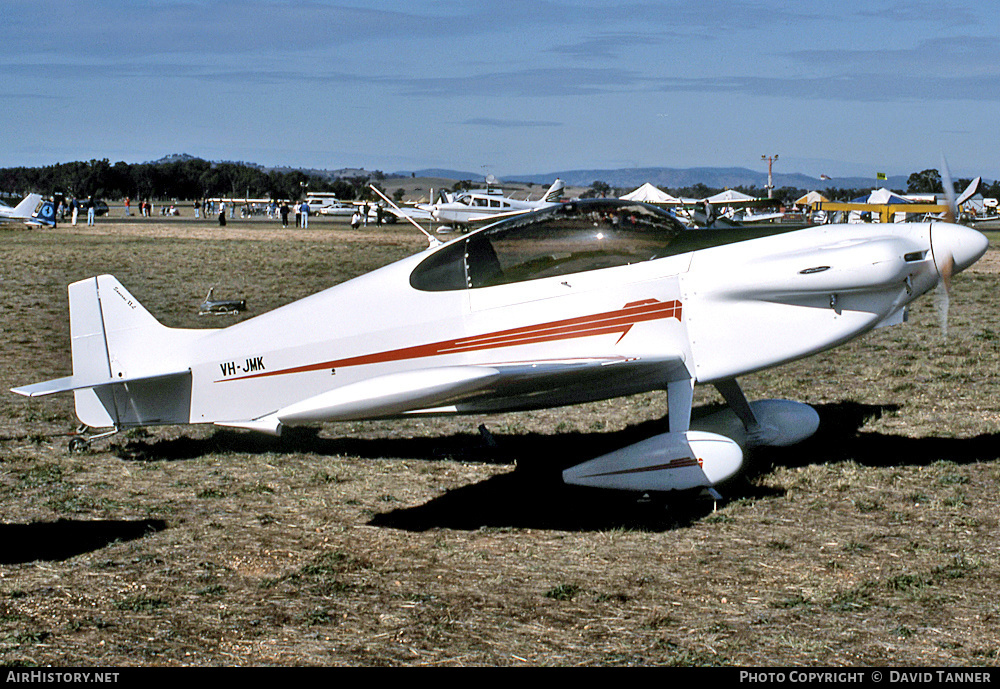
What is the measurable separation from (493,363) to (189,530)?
8.13 ft

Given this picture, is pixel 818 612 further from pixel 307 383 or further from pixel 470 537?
pixel 307 383

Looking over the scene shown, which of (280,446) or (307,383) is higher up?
(307,383)

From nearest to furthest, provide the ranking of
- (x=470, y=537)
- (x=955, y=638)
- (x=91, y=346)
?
1. (x=955, y=638)
2. (x=470, y=537)
3. (x=91, y=346)

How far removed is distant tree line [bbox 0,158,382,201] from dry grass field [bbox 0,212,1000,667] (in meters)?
132

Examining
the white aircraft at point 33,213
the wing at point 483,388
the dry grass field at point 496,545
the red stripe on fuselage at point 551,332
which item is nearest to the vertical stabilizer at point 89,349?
the dry grass field at point 496,545

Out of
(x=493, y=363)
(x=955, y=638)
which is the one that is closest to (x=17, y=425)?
(x=493, y=363)

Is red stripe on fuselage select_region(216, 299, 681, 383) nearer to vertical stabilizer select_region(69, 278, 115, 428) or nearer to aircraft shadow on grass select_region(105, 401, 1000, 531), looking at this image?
aircraft shadow on grass select_region(105, 401, 1000, 531)

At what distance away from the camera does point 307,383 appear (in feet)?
24.8

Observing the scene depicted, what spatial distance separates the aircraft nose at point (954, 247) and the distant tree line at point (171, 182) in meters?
134

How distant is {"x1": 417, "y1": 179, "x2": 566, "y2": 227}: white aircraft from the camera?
43.6 meters

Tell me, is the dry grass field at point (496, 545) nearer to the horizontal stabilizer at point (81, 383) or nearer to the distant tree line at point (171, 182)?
the horizontal stabilizer at point (81, 383)

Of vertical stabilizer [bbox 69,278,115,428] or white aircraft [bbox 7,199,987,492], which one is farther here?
vertical stabilizer [bbox 69,278,115,428]

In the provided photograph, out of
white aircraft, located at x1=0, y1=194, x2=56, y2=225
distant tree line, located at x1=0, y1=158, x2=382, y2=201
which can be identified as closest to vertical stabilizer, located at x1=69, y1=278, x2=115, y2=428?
white aircraft, located at x1=0, y1=194, x2=56, y2=225

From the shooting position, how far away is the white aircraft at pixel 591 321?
681 cm
